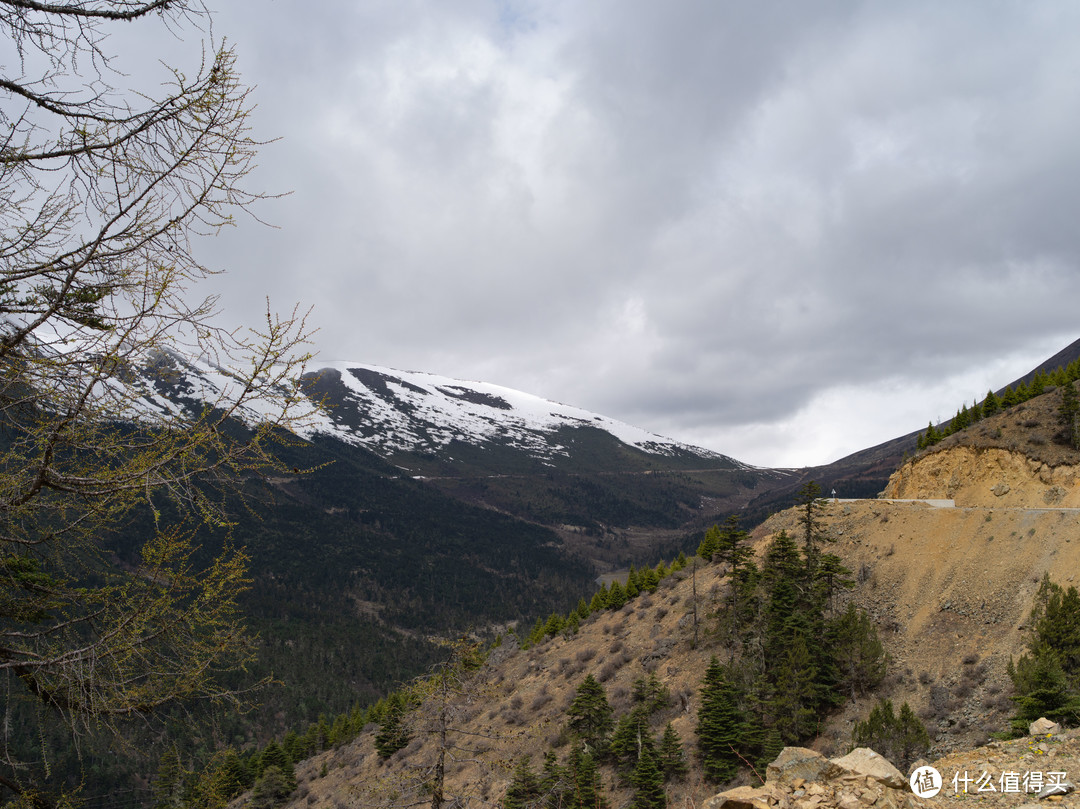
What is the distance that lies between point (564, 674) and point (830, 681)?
50.5 feet

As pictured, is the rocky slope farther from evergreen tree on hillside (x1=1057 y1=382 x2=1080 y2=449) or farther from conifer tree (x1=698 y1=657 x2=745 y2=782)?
evergreen tree on hillside (x1=1057 y1=382 x2=1080 y2=449)

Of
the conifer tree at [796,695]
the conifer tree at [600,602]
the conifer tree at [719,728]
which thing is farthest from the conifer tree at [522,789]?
the conifer tree at [600,602]

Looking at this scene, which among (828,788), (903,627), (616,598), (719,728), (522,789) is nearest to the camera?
(828,788)

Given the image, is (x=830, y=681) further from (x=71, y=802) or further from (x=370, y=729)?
(x=370, y=729)

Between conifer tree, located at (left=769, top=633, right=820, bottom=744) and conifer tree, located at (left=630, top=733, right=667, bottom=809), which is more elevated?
conifer tree, located at (left=769, top=633, right=820, bottom=744)

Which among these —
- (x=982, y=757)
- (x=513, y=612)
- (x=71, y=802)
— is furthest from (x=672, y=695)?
(x=513, y=612)

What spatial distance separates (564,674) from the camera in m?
31.7

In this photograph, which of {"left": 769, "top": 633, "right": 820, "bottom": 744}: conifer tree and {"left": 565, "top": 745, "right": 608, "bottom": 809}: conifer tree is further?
{"left": 769, "top": 633, "right": 820, "bottom": 744}: conifer tree

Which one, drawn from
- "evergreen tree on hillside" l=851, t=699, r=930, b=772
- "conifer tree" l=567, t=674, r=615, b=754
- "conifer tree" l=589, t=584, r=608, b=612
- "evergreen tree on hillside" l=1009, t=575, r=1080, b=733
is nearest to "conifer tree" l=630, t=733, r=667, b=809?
"conifer tree" l=567, t=674, r=615, b=754

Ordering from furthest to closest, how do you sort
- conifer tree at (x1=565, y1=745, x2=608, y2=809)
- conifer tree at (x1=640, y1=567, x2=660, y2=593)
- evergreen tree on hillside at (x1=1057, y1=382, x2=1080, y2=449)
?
1. conifer tree at (x1=640, y1=567, x2=660, y2=593)
2. evergreen tree on hillside at (x1=1057, y1=382, x2=1080, y2=449)
3. conifer tree at (x1=565, y1=745, x2=608, y2=809)

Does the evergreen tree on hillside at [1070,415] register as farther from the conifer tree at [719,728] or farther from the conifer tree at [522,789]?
the conifer tree at [522,789]

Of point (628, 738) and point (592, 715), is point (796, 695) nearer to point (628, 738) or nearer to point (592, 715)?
point (628, 738)

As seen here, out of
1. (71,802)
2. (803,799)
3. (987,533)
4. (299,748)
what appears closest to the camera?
(71,802)

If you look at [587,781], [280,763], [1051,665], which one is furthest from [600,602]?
[1051,665]
